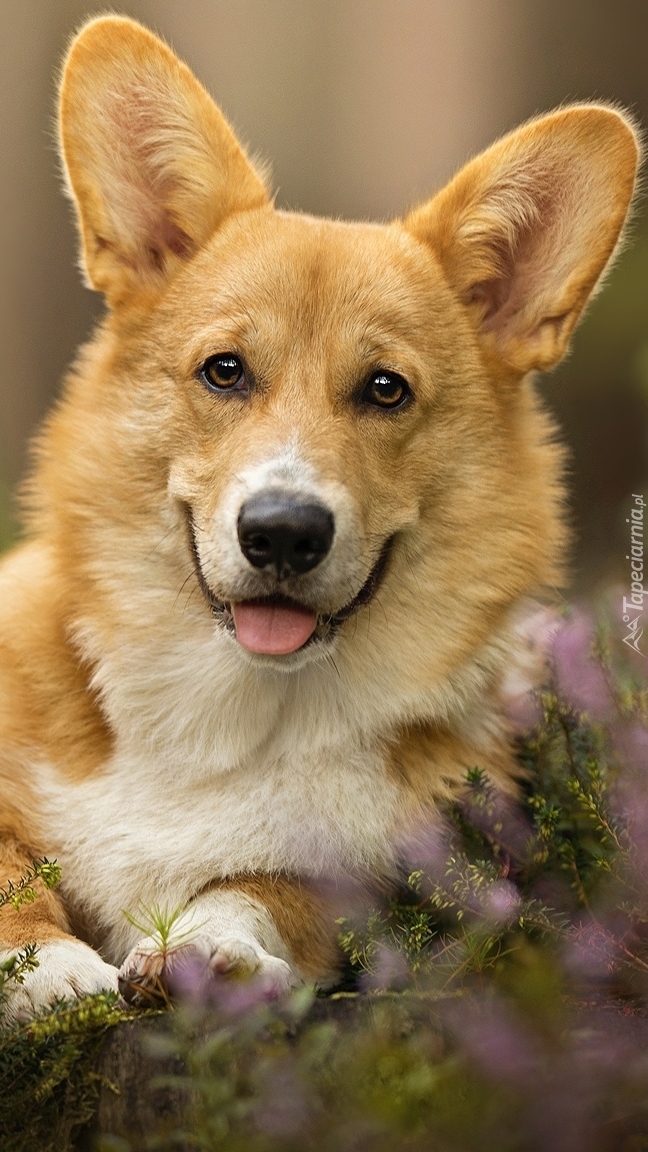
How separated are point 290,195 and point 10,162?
1133 millimetres

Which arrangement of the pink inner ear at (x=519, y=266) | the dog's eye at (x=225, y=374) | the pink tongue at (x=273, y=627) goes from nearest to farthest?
the pink tongue at (x=273, y=627) < the dog's eye at (x=225, y=374) < the pink inner ear at (x=519, y=266)

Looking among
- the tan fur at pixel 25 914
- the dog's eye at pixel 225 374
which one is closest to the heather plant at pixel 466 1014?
the tan fur at pixel 25 914

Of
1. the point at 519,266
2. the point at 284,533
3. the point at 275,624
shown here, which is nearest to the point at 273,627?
the point at 275,624

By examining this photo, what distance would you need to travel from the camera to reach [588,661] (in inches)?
104

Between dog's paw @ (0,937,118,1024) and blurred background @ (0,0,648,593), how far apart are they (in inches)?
61.0

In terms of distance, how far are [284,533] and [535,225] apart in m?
1.02

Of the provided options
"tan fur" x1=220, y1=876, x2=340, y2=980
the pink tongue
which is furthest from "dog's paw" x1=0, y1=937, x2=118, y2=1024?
the pink tongue

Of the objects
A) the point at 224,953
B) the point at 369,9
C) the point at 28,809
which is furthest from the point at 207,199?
the point at 224,953

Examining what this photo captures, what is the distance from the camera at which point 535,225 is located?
2799 mm

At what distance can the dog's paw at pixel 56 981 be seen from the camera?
2033 millimetres

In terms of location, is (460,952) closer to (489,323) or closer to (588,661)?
(588,661)

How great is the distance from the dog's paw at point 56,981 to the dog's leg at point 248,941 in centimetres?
8

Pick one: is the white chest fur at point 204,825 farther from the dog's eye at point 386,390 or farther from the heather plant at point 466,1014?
the dog's eye at point 386,390

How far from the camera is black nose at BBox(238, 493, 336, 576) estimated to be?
2283 millimetres
